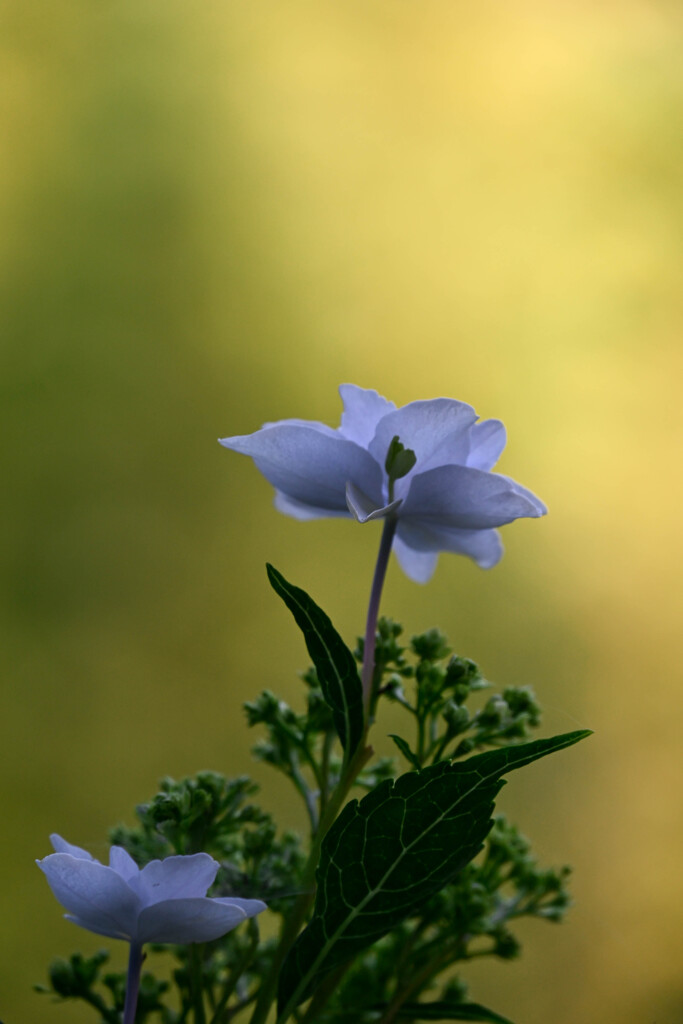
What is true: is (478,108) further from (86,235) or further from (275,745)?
(275,745)

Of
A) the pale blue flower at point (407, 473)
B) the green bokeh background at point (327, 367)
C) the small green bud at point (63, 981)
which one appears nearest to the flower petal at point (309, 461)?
the pale blue flower at point (407, 473)

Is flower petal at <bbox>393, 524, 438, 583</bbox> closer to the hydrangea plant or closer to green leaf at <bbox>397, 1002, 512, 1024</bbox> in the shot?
the hydrangea plant

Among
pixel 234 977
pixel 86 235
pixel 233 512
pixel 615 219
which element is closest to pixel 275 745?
pixel 234 977

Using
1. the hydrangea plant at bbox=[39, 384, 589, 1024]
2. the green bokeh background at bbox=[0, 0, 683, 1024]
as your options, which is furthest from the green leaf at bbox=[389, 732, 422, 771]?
the green bokeh background at bbox=[0, 0, 683, 1024]

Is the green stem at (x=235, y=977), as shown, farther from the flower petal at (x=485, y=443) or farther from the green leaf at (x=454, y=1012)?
the flower petal at (x=485, y=443)

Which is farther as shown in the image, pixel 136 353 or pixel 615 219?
pixel 615 219

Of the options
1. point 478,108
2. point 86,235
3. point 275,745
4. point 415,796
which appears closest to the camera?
point 415,796
